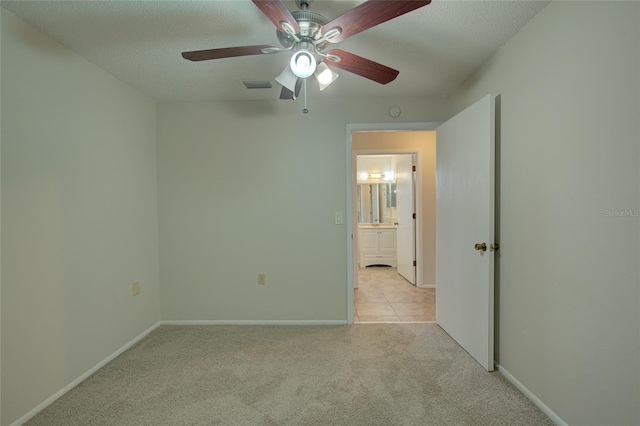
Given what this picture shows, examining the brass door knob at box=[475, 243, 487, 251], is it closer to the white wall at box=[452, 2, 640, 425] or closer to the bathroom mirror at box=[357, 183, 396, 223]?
the white wall at box=[452, 2, 640, 425]

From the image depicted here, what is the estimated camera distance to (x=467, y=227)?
213 centimetres

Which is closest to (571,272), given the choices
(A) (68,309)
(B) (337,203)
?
(B) (337,203)

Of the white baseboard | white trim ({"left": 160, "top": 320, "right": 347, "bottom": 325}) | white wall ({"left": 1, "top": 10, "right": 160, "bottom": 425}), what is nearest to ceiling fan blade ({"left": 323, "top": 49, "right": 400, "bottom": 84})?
white wall ({"left": 1, "top": 10, "right": 160, "bottom": 425})

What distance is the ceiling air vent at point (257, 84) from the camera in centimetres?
232

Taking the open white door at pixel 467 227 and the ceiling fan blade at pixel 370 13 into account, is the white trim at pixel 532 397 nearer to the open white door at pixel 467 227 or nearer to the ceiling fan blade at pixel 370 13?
the open white door at pixel 467 227

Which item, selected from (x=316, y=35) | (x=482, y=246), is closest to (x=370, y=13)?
(x=316, y=35)

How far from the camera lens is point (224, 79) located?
7.47 feet

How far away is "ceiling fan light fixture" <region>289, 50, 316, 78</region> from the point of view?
1.30 metres

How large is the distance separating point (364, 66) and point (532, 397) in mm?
2202

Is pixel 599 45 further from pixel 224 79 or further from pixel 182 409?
pixel 182 409

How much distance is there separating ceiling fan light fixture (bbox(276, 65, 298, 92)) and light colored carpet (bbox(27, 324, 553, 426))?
1.93 metres

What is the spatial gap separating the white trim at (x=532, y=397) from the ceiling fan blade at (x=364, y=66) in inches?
81.8

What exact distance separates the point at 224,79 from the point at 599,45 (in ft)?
7.73

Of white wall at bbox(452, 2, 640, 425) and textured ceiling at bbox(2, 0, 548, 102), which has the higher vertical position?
textured ceiling at bbox(2, 0, 548, 102)
